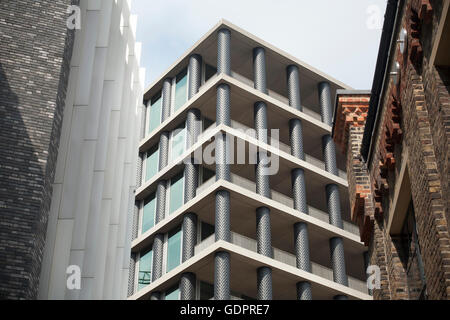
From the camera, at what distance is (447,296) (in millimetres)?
10289

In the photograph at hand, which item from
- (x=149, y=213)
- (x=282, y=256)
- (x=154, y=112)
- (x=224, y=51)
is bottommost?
(x=282, y=256)

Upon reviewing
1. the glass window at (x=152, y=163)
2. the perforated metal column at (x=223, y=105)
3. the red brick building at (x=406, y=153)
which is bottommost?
the red brick building at (x=406, y=153)

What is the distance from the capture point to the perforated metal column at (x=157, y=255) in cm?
4091

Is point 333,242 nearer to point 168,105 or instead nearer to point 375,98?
point 168,105

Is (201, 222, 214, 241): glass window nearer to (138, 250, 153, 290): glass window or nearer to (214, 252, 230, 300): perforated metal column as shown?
(214, 252, 230, 300): perforated metal column

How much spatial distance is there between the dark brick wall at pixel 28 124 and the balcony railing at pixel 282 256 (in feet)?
62.0

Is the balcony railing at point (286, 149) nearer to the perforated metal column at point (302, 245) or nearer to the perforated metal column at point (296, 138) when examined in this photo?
the perforated metal column at point (296, 138)

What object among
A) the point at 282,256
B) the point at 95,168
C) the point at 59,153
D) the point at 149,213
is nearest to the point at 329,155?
the point at 282,256

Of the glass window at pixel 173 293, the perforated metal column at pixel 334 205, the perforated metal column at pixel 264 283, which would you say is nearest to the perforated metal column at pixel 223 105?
the perforated metal column at pixel 334 205

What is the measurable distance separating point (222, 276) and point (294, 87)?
593 inches

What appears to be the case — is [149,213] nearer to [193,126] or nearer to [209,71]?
[193,126]

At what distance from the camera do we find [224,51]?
45.2 metres

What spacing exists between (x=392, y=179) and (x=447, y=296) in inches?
171
